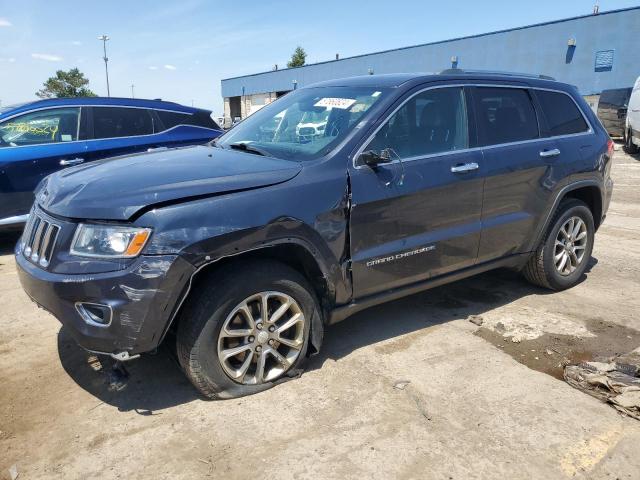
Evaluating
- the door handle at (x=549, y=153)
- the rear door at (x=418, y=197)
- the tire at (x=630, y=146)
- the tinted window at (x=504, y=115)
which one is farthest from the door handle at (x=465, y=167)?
the tire at (x=630, y=146)

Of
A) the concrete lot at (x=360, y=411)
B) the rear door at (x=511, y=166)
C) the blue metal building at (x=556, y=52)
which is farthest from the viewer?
the blue metal building at (x=556, y=52)

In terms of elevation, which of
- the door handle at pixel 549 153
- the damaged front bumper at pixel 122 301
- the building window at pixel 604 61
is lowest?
the damaged front bumper at pixel 122 301

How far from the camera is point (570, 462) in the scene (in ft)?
8.32

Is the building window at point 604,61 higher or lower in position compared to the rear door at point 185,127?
higher

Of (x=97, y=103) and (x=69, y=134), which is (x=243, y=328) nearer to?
(x=69, y=134)

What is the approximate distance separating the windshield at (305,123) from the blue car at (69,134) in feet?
9.78

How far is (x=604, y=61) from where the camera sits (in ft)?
81.7

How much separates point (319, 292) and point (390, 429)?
3.06 feet

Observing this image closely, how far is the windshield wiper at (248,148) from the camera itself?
11.4ft

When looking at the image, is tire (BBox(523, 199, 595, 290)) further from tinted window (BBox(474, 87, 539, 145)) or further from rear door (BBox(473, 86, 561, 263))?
tinted window (BBox(474, 87, 539, 145))

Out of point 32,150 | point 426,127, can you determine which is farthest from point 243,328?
point 32,150

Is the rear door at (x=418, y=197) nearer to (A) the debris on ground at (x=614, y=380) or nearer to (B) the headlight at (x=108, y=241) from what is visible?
(A) the debris on ground at (x=614, y=380)

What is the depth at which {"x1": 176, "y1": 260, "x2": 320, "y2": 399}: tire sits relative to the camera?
283cm

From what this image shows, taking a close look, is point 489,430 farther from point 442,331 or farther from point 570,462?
point 442,331
